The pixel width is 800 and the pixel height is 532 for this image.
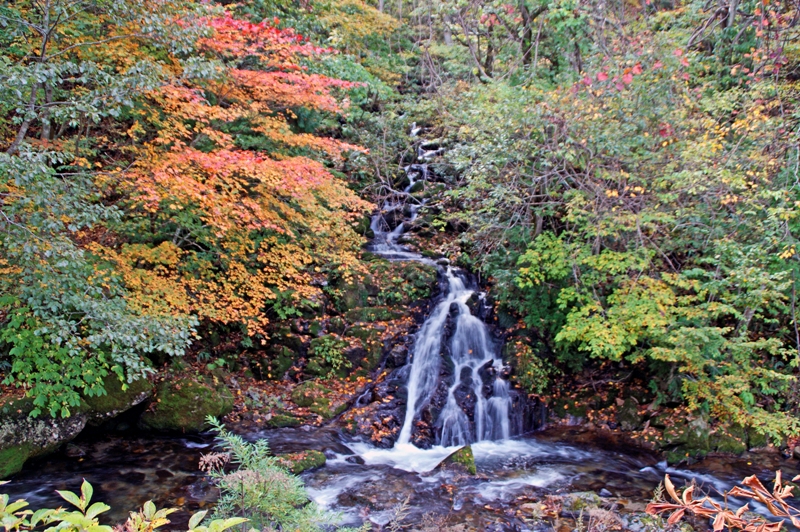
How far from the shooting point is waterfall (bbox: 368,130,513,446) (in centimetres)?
895

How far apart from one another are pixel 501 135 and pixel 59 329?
7230 mm

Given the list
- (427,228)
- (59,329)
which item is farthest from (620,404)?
(59,329)

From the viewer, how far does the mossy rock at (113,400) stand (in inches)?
275

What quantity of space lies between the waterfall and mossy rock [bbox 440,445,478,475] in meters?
1.21

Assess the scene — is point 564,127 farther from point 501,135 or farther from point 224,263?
point 224,263

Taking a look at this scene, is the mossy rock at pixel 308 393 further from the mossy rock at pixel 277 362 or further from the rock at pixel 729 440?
the rock at pixel 729 440

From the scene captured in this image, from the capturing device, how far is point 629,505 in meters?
6.41

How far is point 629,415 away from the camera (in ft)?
29.6

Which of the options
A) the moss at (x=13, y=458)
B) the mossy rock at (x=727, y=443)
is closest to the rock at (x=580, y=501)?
the mossy rock at (x=727, y=443)

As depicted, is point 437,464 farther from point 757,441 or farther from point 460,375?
point 757,441

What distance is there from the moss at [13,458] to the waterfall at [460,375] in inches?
211

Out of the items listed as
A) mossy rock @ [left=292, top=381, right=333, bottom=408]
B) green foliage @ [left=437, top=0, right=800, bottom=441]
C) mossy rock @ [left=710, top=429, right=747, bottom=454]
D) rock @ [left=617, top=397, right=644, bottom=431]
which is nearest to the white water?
green foliage @ [left=437, top=0, right=800, bottom=441]

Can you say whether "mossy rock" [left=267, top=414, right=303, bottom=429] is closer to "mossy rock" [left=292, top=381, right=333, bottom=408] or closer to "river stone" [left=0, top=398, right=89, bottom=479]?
"mossy rock" [left=292, top=381, right=333, bottom=408]

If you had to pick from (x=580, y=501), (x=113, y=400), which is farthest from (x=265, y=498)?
(x=113, y=400)
